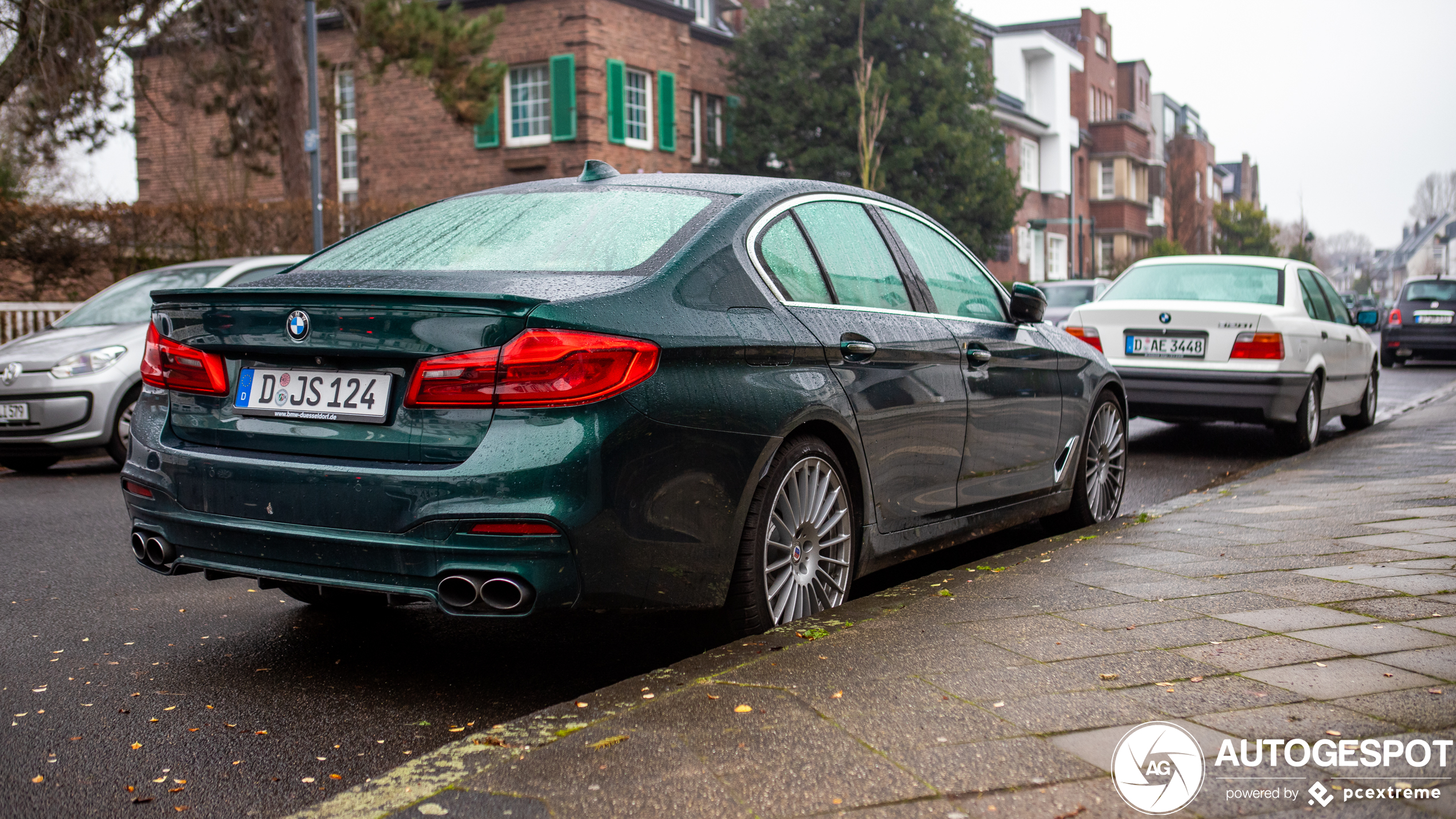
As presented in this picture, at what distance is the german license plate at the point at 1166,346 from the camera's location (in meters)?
9.85

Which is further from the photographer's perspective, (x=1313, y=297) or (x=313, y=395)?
(x=1313, y=297)

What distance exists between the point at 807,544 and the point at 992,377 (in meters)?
1.50

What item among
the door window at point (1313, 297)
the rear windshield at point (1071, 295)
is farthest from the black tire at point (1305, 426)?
the rear windshield at point (1071, 295)

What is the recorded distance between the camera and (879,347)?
4406 millimetres

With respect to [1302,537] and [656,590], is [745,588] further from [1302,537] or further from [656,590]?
[1302,537]

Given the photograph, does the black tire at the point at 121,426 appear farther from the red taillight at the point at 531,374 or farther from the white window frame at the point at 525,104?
the white window frame at the point at 525,104

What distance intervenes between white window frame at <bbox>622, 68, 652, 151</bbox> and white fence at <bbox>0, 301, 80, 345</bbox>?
13491 millimetres

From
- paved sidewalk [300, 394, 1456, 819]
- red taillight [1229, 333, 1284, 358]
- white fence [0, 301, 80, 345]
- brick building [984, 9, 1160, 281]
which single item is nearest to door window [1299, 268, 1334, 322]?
red taillight [1229, 333, 1284, 358]

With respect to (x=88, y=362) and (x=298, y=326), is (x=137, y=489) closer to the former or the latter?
(x=298, y=326)

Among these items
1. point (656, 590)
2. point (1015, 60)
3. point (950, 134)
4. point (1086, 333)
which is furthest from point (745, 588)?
point (1015, 60)

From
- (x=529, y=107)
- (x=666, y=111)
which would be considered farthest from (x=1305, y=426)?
(x=666, y=111)

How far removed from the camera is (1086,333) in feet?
33.8

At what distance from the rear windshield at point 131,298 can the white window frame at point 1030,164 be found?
43843mm

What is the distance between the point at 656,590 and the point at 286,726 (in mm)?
1057
